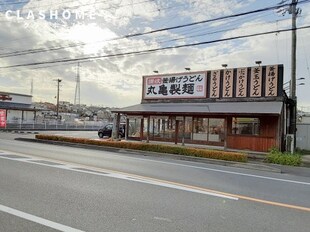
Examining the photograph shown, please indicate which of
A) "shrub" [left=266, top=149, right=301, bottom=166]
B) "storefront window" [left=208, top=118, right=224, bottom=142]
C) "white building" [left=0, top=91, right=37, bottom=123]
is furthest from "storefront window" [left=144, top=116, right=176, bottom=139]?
"white building" [left=0, top=91, right=37, bottom=123]

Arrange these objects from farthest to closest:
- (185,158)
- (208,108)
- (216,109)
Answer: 1. (208,108)
2. (216,109)
3. (185,158)

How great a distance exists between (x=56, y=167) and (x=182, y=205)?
225 inches

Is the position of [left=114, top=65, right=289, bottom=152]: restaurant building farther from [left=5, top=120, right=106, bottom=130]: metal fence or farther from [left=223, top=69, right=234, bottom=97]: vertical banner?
[left=5, top=120, right=106, bottom=130]: metal fence

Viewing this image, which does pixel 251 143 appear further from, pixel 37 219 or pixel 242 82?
pixel 37 219

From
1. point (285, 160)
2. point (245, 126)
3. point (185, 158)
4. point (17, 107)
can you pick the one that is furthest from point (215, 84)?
point (17, 107)

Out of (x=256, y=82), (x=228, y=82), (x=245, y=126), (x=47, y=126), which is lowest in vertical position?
(x=47, y=126)

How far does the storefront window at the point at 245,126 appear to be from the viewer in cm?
2200

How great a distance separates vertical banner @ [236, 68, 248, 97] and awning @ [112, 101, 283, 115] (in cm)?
85

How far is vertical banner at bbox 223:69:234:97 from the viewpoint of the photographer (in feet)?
78.1

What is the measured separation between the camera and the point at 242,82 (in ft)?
76.4

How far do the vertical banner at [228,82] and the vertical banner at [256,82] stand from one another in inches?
59.7

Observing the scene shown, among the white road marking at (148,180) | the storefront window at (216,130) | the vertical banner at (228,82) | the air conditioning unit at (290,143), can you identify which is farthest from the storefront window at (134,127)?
the white road marking at (148,180)

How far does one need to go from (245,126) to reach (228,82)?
11.6 feet

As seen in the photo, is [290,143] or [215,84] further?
[215,84]
